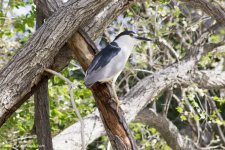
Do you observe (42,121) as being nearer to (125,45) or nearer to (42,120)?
(42,120)

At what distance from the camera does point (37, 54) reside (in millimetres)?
2418

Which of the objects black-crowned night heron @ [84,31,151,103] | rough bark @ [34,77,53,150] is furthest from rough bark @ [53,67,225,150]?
black-crowned night heron @ [84,31,151,103]

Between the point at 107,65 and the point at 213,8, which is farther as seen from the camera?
the point at 213,8

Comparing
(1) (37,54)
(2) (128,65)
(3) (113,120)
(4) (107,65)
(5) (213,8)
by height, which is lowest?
(3) (113,120)

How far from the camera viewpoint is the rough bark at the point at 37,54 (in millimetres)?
2391

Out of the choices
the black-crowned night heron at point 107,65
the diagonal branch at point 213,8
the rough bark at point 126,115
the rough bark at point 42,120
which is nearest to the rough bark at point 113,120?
the black-crowned night heron at point 107,65

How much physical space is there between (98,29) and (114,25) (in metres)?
1.81

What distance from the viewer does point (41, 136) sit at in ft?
9.29

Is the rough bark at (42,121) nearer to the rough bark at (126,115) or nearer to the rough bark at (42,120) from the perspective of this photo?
the rough bark at (42,120)

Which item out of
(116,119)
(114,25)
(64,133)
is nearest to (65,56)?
(116,119)

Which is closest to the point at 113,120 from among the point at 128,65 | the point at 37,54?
the point at 37,54

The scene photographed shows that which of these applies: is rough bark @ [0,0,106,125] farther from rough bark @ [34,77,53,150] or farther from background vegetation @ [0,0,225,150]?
background vegetation @ [0,0,225,150]

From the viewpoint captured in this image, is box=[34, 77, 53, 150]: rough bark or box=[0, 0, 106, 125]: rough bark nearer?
box=[0, 0, 106, 125]: rough bark

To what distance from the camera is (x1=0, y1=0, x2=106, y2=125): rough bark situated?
2.39 meters
